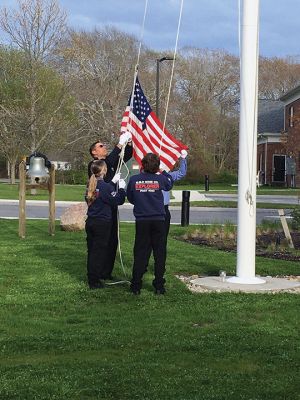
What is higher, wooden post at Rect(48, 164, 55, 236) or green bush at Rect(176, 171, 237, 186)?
green bush at Rect(176, 171, 237, 186)

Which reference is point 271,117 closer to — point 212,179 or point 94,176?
point 212,179

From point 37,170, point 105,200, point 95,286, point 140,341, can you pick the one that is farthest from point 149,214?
point 37,170

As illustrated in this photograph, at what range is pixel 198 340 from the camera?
6.05 m

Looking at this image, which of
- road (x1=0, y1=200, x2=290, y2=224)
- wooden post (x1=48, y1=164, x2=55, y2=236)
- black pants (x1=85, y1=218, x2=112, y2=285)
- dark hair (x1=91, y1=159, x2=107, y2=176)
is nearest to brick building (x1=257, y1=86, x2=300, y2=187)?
road (x1=0, y1=200, x2=290, y2=224)

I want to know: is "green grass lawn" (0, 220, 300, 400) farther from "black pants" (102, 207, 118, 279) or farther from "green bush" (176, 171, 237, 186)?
"green bush" (176, 171, 237, 186)

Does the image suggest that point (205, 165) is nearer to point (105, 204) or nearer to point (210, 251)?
point (210, 251)

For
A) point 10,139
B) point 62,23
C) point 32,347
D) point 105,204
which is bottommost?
point 32,347

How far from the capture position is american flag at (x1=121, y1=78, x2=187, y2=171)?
9695mm

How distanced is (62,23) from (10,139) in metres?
10.8

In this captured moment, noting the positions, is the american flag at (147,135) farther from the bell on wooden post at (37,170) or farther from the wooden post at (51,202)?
the bell on wooden post at (37,170)

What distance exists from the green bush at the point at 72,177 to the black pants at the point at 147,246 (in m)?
46.2

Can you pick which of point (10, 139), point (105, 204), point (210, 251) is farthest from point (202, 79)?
point (105, 204)

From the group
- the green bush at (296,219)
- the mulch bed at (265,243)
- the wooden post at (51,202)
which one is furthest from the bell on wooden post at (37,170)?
the green bush at (296,219)

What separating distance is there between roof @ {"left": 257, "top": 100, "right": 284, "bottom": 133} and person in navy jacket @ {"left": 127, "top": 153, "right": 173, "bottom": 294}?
5022 centimetres
